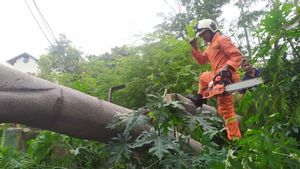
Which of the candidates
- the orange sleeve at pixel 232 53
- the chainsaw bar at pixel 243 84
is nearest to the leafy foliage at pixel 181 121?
the chainsaw bar at pixel 243 84

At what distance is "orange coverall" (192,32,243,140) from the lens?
14.4 ft

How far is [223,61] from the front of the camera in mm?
4824

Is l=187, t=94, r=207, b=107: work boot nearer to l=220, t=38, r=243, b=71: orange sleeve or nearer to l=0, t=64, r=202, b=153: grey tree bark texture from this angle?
l=220, t=38, r=243, b=71: orange sleeve

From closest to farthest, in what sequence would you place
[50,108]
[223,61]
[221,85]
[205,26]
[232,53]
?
1. [50,108]
2. [221,85]
3. [232,53]
4. [223,61]
5. [205,26]

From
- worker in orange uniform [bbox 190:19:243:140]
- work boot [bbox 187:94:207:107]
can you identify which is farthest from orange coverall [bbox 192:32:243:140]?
work boot [bbox 187:94:207:107]

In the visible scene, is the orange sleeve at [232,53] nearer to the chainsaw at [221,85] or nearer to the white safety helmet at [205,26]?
the chainsaw at [221,85]

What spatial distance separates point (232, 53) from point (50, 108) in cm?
254

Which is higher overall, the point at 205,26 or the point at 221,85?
the point at 205,26

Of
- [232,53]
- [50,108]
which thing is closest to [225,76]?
[232,53]

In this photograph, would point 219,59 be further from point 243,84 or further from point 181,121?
point 181,121

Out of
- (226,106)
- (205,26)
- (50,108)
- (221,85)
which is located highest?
(205,26)

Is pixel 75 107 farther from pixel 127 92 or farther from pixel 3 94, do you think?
pixel 127 92

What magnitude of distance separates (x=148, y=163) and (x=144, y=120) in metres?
0.69

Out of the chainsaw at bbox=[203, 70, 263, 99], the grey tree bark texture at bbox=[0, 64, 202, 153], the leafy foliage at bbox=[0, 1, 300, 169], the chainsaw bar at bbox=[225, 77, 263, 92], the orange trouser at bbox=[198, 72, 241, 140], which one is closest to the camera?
the leafy foliage at bbox=[0, 1, 300, 169]
